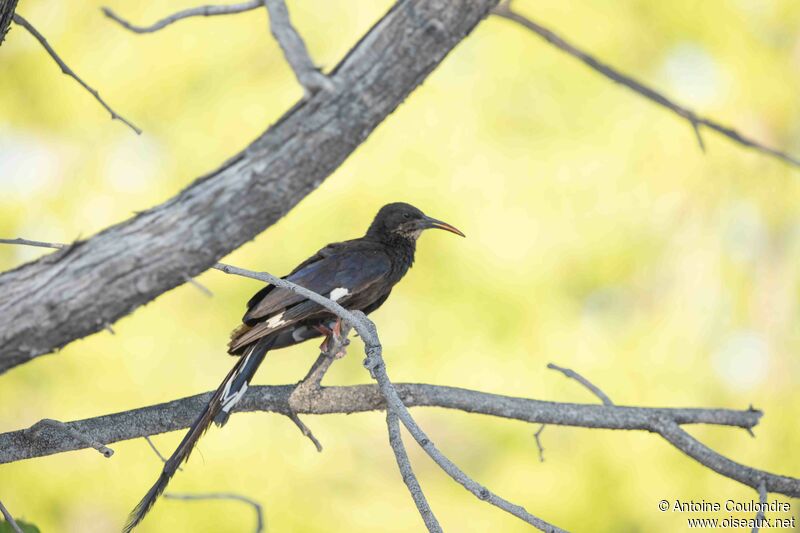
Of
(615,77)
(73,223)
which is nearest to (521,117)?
(73,223)

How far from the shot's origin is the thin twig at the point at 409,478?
2.62 meters

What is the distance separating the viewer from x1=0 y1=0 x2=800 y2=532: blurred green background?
5727 millimetres

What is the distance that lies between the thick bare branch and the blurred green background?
3.64 metres

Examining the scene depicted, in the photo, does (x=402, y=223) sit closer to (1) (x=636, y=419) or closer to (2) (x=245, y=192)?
(1) (x=636, y=419)

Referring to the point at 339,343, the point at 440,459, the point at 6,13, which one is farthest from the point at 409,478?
the point at 6,13

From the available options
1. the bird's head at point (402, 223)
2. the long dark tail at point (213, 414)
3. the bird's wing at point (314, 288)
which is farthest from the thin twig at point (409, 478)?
the bird's head at point (402, 223)

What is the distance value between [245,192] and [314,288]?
180cm

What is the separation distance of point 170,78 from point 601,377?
3297 mm

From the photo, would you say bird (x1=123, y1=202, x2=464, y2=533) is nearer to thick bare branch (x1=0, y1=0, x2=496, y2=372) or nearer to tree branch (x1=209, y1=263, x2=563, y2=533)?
tree branch (x1=209, y1=263, x2=563, y2=533)

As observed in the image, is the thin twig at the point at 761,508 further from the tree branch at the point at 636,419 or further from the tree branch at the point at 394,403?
the tree branch at the point at 394,403

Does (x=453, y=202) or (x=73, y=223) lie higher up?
(x=453, y=202)

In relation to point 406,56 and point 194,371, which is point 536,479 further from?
point 406,56

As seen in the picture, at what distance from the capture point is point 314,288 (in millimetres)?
3801

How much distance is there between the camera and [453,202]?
5.76 metres
